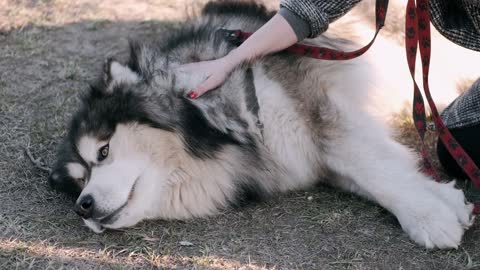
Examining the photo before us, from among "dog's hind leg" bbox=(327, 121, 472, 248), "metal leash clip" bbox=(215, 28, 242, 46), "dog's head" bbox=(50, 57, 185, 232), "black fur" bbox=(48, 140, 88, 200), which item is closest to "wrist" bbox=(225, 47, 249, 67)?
"metal leash clip" bbox=(215, 28, 242, 46)

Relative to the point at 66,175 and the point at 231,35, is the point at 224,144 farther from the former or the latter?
the point at 66,175

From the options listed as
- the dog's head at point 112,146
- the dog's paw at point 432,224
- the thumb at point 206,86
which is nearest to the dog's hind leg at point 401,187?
the dog's paw at point 432,224

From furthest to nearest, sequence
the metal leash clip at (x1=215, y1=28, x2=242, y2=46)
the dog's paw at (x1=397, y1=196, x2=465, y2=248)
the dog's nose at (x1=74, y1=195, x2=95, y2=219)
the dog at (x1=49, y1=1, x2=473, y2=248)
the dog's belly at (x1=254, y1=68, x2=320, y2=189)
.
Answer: the metal leash clip at (x1=215, y1=28, x2=242, y2=46)
the dog's belly at (x1=254, y1=68, x2=320, y2=189)
the dog at (x1=49, y1=1, x2=473, y2=248)
the dog's nose at (x1=74, y1=195, x2=95, y2=219)
the dog's paw at (x1=397, y1=196, x2=465, y2=248)

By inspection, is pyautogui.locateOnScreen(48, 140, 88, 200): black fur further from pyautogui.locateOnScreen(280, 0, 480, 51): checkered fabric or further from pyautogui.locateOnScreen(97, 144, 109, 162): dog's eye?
pyautogui.locateOnScreen(280, 0, 480, 51): checkered fabric

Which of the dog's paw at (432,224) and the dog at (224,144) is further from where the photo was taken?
the dog at (224,144)

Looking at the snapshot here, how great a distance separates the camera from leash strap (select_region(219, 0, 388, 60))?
2.40m

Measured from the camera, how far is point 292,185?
272 cm

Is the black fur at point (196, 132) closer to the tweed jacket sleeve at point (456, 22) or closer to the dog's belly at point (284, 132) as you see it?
the dog's belly at point (284, 132)

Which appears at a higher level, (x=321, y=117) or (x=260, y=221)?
(x=321, y=117)

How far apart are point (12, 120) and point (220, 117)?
1.42 metres

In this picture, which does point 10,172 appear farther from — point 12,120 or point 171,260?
point 171,260

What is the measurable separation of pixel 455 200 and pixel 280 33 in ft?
3.29

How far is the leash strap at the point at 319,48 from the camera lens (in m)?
2.40

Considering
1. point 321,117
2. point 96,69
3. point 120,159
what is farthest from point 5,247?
point 96,69
